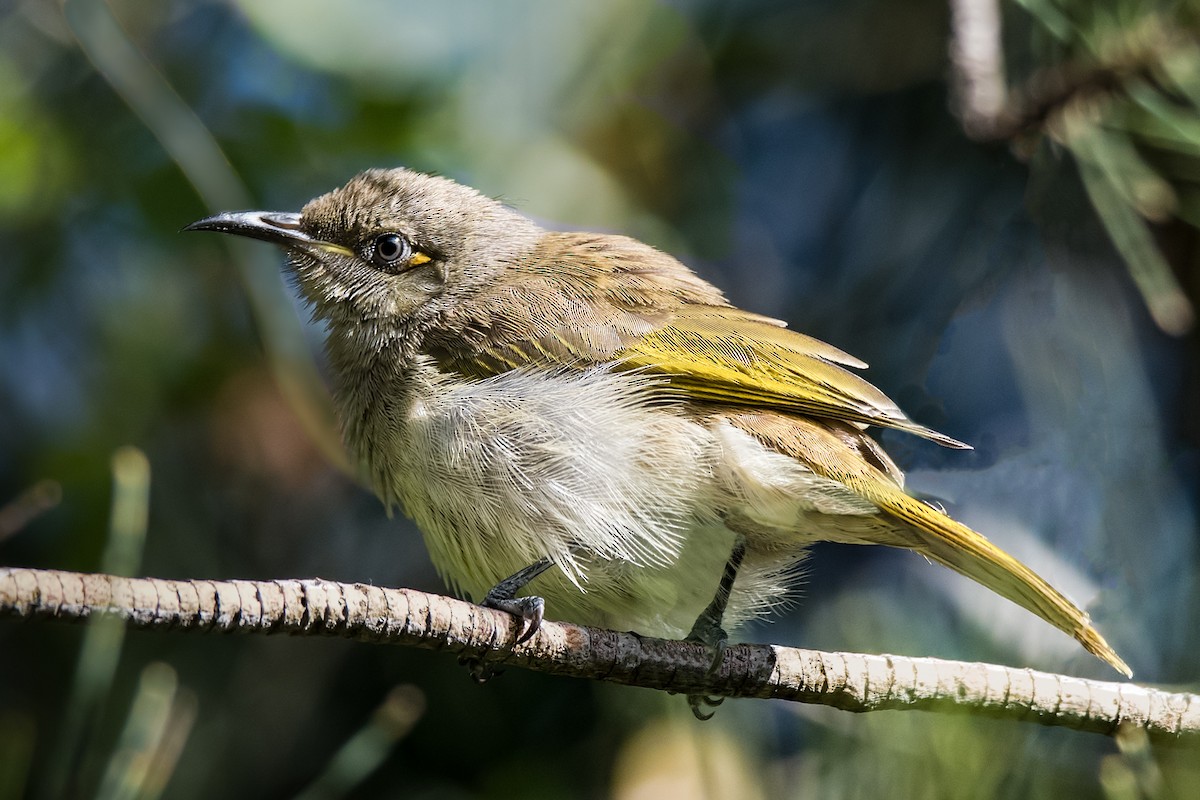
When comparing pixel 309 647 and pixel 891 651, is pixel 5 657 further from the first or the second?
pixel 891 651

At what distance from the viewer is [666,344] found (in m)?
3.00

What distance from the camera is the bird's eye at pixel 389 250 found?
333 cm

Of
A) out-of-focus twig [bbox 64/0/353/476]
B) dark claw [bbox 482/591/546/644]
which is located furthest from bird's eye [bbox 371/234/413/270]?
dark claw [bbox 482/591/546/644]

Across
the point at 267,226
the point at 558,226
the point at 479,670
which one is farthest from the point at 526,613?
the point at 558,226

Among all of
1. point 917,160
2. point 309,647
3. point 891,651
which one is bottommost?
point 309,647

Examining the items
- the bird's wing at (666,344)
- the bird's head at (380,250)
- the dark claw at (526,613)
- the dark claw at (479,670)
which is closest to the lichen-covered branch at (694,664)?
the dark claw at (526,613)

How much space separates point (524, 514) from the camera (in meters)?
2.81

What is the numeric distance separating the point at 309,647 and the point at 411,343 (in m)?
1.60

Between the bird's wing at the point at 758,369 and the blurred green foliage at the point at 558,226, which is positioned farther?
the blurred green foliage at the point at 558,226

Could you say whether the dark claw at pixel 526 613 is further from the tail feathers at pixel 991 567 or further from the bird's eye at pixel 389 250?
the bird's eye at pixel 389 250

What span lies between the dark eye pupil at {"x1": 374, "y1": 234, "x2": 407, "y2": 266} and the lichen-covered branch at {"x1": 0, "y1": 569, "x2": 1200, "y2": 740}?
135 centimetres

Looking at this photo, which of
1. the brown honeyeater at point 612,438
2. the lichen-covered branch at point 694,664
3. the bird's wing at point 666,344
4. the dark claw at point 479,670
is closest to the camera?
the lichen-covered branch at point 694,664

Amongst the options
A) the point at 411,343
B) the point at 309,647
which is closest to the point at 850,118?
the point at 411,343

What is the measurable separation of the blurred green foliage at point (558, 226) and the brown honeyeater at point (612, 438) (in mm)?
418
